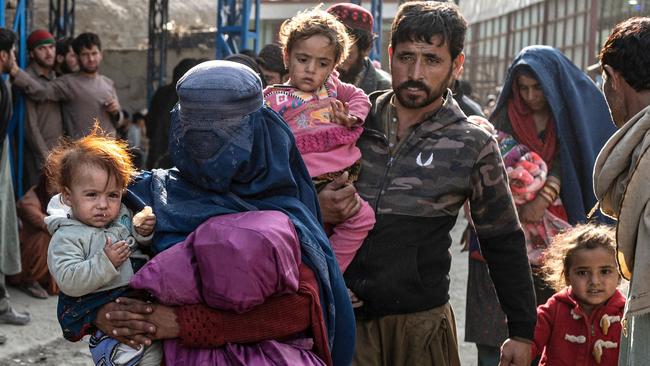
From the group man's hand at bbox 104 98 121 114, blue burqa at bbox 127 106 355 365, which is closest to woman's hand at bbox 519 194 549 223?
blue burqa at bbox 127 106 355 365

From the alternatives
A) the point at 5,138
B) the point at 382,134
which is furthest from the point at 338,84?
the point at 5,138

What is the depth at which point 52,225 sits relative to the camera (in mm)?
2709

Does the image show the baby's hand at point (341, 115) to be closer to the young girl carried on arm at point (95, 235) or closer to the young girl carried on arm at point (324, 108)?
Answer: the young girl carried on arm at point (324, 108)

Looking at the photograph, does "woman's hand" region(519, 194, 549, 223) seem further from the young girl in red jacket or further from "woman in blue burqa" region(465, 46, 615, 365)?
the young girl in red jacket

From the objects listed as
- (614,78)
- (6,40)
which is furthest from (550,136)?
(6,40)

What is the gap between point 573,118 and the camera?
4.71 metres

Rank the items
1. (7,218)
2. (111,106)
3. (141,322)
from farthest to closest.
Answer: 1. (111,106)
2. (7,218)
3. (141,322)

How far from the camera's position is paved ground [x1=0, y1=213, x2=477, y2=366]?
637cm

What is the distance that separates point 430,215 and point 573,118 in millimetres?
1705

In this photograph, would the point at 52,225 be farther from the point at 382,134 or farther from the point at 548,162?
the point at 548,162

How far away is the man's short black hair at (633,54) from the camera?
285 cm

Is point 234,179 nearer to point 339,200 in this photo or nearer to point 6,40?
point 339,200

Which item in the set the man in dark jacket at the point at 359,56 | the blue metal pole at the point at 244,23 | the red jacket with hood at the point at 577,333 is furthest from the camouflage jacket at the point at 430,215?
the blue metal pole at the point at 244,23

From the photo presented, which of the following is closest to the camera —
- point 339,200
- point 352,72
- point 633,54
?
point 633,54
